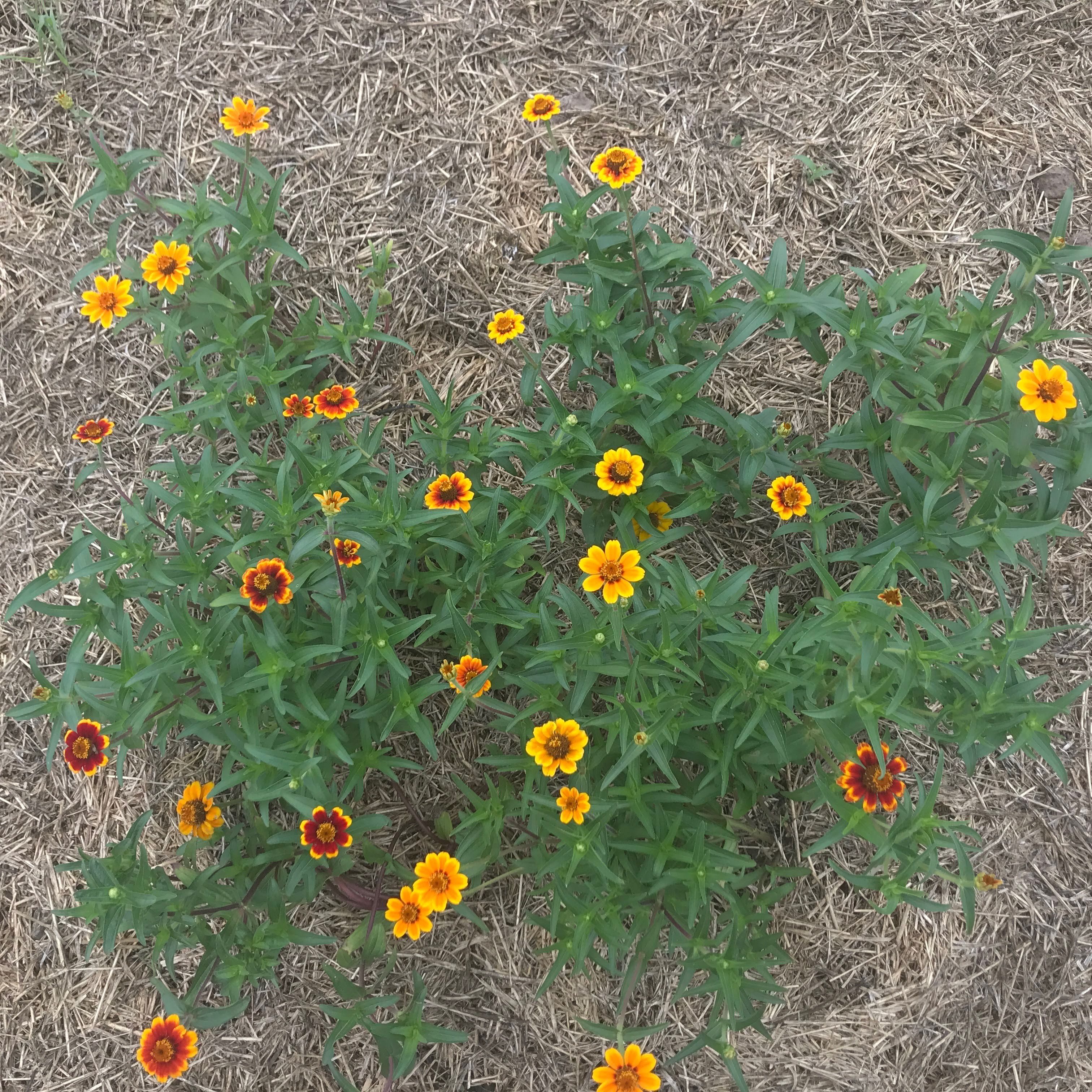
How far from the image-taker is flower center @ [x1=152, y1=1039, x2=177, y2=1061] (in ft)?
7.82

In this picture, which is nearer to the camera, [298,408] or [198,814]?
[198,814]

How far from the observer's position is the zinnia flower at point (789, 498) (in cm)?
265

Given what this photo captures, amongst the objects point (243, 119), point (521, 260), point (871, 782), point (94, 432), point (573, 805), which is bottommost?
point (573, 805)

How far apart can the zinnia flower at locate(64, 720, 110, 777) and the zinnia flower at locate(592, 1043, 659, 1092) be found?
5.46 feet

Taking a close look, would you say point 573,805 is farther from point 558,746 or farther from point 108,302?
point 108,302

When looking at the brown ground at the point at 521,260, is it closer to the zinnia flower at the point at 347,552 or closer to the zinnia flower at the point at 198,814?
the zinnia flower at the point at 198,814

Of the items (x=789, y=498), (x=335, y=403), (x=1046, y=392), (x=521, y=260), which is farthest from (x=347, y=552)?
(x=1046, y=392)

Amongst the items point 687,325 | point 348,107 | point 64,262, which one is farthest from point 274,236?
point 687,325

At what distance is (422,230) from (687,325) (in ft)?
4.27

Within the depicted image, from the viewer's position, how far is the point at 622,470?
248 cm

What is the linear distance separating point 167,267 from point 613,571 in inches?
72.5

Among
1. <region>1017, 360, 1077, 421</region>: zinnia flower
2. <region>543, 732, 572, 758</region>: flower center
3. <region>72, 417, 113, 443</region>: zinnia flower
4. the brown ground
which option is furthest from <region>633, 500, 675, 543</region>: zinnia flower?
<region>72, 417, 113, 443</region>: zinnia flower

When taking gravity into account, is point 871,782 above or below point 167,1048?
above

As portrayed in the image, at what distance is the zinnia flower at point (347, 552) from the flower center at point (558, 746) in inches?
30.4
